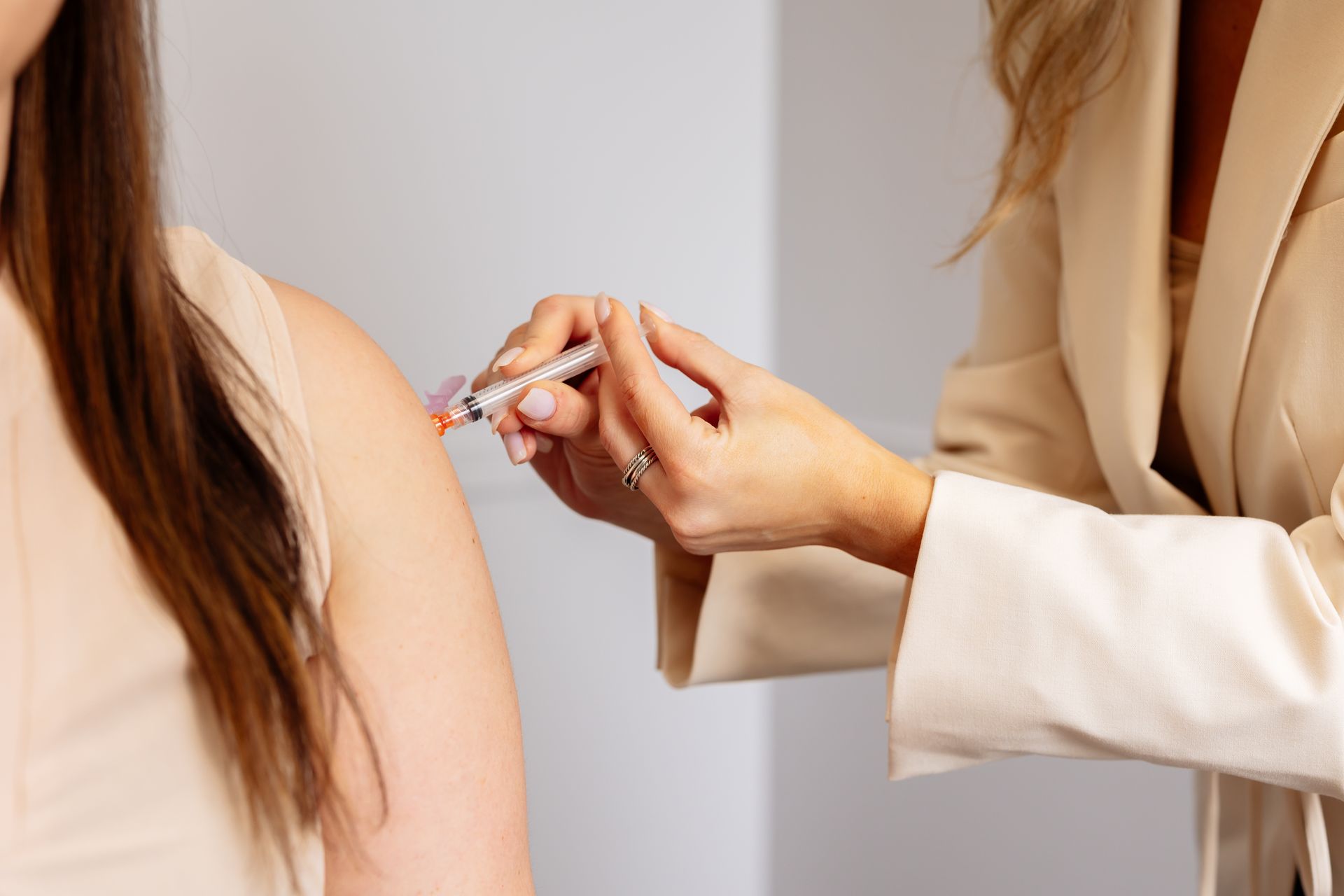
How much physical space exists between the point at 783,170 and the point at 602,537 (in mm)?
567

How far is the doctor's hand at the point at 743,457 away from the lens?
687mm

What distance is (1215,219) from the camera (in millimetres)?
854

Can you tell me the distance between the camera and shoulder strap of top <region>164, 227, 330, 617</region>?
619 millimetres

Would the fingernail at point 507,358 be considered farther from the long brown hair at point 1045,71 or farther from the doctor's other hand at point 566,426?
the long brown hair at point 1045,71

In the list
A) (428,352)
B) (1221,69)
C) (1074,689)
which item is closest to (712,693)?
(428,352)

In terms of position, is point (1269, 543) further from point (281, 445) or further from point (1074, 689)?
point (281, 445)

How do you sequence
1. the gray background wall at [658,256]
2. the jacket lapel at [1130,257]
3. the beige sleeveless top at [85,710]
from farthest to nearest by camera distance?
the gray background wall at [658,256]
the jacket lapel at [1130,257]
the beige sleeveless top at [85,710]

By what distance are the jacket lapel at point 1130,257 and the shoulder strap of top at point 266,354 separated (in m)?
0.65

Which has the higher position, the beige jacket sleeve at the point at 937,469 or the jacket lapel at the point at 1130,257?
the jacket lapel at the point at 1130,257

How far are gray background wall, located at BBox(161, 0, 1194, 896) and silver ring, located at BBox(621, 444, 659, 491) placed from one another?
445mm

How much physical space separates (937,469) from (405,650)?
0.59 m

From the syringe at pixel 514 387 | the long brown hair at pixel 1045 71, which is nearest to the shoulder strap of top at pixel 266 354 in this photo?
the syringe at pixel 514 387

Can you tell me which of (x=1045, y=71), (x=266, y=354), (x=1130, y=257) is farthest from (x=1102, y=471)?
(x=266, y=354)

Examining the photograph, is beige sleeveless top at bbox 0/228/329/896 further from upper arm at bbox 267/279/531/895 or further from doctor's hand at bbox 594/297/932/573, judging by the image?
doctor's hand at bbox 594/297/932/573
